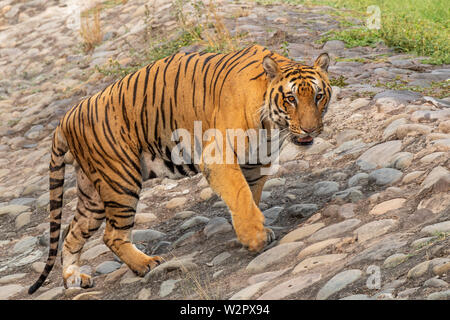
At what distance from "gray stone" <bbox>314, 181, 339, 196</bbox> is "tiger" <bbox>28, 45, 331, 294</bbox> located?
20.7 inches

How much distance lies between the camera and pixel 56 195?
546cm

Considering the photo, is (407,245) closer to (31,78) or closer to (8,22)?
(31,78)

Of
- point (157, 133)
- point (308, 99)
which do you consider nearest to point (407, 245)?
point (308, 99)

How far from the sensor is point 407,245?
400 centimetres

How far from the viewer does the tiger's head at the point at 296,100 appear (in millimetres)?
4570

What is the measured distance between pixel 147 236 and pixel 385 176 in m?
2.10

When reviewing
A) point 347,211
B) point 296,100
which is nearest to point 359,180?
point 347,211

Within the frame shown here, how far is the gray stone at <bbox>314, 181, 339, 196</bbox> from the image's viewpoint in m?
5.56

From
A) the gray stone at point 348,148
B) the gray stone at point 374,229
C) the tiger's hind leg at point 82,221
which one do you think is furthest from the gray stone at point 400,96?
the tiger's hind leg at point 82,221

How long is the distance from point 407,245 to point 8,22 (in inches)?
478

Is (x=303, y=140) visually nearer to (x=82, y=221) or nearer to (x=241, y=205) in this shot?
(x=241, y=205)

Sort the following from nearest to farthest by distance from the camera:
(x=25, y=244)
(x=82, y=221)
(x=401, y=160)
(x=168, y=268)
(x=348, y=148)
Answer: (x=168, y=268), (x=401, y=160), (x=82, y=221), (x=348, y=148), (x=25, y=244)


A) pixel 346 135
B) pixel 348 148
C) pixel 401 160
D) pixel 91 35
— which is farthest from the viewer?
pixel 91 35

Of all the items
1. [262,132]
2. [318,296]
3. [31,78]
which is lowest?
[31,78]
